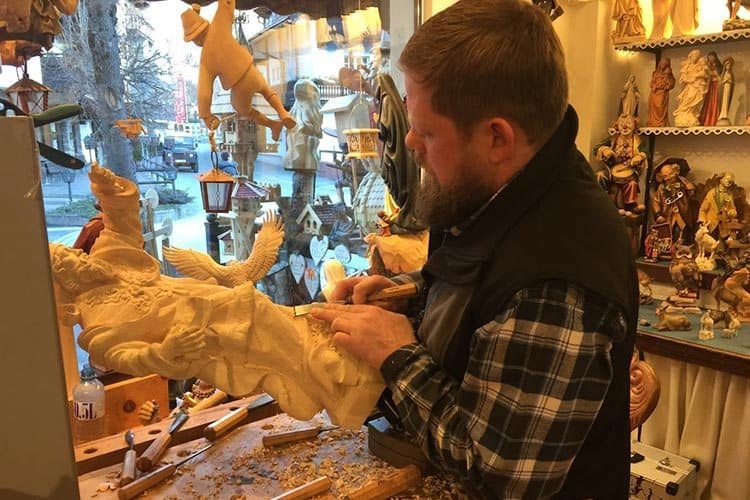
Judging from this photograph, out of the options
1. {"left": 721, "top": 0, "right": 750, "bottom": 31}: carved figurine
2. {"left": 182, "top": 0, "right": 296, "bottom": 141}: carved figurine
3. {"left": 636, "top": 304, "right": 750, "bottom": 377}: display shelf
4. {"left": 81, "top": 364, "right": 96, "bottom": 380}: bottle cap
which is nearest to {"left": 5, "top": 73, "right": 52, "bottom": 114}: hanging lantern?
{"left": 182, "top": 0, "right": 296, "bottom": 141}: carved figurine

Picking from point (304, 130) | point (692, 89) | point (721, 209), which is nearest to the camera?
point (304, 130)

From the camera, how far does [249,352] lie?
0.94 metres

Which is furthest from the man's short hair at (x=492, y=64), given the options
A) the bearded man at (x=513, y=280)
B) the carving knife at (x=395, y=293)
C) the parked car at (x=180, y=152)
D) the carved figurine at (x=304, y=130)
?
the carved figurine at (x=304, y=130)

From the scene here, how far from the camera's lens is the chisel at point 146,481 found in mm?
932

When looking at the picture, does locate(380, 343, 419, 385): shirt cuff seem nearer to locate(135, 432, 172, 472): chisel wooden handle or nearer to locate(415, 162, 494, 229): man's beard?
locate(415, 162, 494, 229): man's beard

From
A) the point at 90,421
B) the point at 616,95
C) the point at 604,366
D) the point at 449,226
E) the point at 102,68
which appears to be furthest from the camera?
the point at 616,95

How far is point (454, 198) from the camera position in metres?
0.84

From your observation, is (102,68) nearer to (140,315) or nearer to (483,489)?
(140,315)

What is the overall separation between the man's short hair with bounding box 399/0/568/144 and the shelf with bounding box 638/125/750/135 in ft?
7.32

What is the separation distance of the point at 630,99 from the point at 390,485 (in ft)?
8.49

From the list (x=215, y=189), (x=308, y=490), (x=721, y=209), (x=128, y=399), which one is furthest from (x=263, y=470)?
(x=721, y=209)

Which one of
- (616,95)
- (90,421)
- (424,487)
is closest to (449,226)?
(424,487)

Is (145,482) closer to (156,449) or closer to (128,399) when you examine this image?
(156,449)

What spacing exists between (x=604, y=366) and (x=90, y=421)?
1.05 meters
